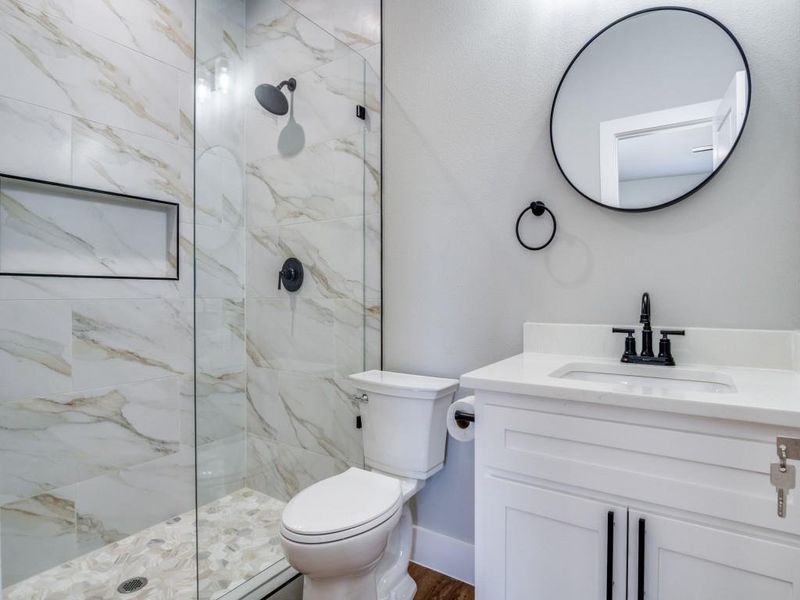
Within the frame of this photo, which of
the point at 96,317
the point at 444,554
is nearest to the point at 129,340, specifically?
the point at 96,317

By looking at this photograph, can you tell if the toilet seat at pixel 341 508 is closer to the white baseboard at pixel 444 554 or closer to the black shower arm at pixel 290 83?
the white baseboard at pixel 444 554

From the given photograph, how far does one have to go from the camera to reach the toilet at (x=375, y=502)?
120cm

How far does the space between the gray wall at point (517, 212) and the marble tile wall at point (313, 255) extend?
12 cm

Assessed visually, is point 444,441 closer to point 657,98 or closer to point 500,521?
point 500,521

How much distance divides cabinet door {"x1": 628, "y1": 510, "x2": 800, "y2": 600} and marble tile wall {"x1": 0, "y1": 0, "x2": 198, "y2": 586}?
1.42 meters

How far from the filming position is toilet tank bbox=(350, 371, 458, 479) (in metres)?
1.63

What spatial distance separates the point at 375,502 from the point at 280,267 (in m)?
1.03

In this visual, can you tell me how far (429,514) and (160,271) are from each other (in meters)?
1.65

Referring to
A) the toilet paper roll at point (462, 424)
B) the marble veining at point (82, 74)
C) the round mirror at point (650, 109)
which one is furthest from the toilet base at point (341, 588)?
the marble veining at point (82, 74)

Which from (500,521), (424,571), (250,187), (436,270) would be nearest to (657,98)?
(436,270)

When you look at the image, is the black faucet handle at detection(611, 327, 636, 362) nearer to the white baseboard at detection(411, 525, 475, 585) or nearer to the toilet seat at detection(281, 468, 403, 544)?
the toilet seat at detection(281, 468, 403, 544)

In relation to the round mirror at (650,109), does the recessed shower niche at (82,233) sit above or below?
below

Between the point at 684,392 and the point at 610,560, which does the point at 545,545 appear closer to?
the point at 610,560

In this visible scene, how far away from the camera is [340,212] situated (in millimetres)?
1911
